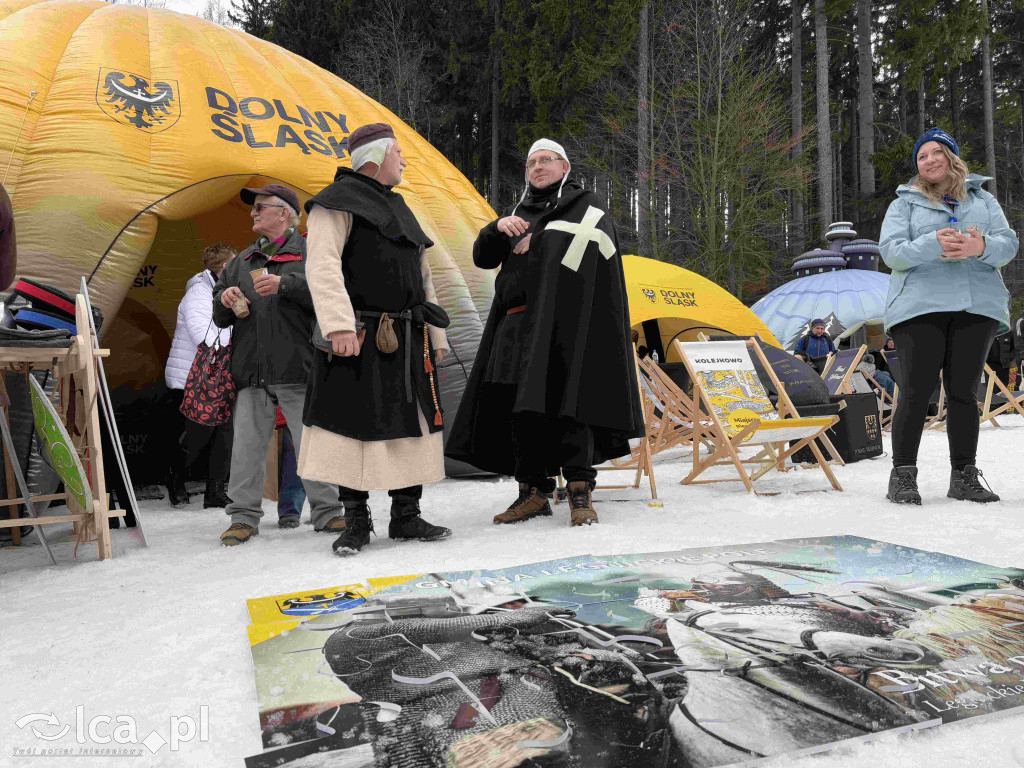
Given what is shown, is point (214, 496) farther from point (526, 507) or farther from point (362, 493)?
point (526, 507)

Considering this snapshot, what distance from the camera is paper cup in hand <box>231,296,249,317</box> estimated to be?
3.46 meters

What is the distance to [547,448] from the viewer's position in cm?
385

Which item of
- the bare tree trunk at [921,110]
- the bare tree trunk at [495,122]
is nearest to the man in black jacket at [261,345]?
the bare tree trunk at [495,122]

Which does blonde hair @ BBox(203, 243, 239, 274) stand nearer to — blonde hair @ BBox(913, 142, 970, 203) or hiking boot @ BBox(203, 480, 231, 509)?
hiking boot @ BBox(203, 480, 231, 509)

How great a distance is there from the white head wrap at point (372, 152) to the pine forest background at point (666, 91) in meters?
13.2

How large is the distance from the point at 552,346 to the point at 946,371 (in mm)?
2053

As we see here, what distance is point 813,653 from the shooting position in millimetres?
1652

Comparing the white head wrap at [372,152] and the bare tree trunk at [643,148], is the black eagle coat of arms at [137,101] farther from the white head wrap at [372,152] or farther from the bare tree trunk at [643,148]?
the bare tree trunk at [643,148]

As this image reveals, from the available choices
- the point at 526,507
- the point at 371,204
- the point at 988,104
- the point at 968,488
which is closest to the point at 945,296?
the point at 968,488

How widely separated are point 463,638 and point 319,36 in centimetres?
2042

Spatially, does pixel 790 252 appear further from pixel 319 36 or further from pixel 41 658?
pixel 41 658

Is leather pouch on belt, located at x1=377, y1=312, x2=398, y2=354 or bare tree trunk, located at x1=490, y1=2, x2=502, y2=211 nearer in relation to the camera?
leather pouch on belt, located at x1=377, y1=312, x2=398, y2=354

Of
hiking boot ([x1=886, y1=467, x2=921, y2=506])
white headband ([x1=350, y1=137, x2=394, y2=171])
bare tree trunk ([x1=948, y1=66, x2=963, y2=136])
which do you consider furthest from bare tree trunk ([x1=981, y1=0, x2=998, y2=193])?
white headband ([x1=350, y1=137, x2=394, y2=171])

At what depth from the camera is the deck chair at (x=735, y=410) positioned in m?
4.40
